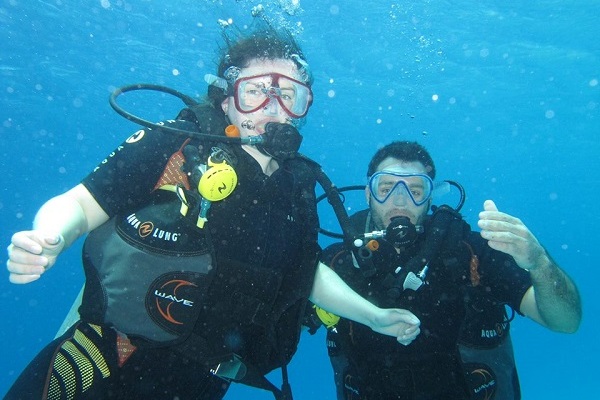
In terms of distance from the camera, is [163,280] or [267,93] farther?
[267,93]

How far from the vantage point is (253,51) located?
3508 mm

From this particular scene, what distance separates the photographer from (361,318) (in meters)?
3.56

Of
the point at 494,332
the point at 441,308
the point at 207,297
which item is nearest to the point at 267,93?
the point at 207,297

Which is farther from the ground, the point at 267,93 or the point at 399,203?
the point at 399,203

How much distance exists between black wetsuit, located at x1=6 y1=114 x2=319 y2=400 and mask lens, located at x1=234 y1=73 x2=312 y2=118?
42cm

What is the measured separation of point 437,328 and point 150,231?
2.87m

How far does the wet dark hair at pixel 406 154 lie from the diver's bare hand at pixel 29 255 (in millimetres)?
3683

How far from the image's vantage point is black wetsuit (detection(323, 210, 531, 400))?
12.9 feet

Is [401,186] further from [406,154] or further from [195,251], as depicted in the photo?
[195,251]

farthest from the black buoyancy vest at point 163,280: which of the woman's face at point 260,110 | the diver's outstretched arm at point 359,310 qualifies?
the woman's face at point 260,110

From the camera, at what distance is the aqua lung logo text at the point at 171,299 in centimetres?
269

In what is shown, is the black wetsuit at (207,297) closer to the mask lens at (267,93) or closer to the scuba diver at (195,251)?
the scuba diver at (195,251)

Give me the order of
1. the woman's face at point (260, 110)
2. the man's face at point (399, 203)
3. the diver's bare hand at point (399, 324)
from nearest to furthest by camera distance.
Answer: the woman's face at point (260, 110)
the diver's bare hand at point (399, 324)
the man's face at point (399, 203)

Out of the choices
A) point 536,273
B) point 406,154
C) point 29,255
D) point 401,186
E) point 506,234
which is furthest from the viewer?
point 406,154
